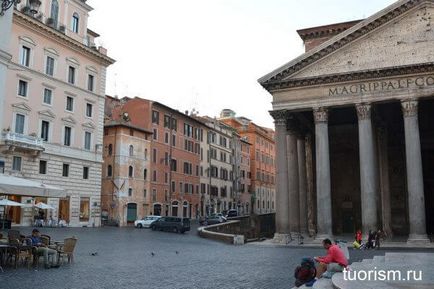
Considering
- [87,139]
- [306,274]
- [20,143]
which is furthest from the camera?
[87,139]

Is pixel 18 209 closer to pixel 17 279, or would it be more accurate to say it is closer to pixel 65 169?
pixel 65 169

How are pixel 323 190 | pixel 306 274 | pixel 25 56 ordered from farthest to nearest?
pixel 25 56
pixel 323 190
pixel 306 274

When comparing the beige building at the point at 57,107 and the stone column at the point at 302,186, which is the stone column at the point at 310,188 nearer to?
the stone column at the point at 302,186

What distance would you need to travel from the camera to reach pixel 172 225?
3453cm

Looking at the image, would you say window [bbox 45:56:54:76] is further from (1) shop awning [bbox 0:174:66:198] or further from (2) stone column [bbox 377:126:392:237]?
(2) stone column [bbox 377:126:392:237]

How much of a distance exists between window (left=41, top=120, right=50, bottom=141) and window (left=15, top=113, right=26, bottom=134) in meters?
1.71

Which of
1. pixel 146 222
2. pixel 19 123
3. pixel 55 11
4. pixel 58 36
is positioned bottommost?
pixel 146 222

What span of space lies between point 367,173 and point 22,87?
22.3 m

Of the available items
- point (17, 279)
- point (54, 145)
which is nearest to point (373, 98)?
point (17, 279)

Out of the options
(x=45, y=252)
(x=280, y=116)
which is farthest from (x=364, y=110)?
(x=45, y=252)

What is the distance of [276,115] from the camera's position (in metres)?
26.0

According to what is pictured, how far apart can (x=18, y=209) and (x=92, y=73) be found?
12.5m

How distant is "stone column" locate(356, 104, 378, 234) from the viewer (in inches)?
913

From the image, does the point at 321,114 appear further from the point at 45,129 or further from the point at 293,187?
the point at 45,129
